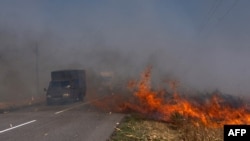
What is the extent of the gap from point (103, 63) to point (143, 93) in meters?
22.3

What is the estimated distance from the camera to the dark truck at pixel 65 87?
32.0 metres

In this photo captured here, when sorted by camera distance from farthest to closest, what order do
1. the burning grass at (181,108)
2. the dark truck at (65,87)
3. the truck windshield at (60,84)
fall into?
the truck windshield at (60,84) < the dark truck at (65,87) < the burning grass at (181,108)

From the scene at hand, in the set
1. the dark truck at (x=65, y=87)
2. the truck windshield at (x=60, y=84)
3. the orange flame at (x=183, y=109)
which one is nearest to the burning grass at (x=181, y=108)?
the orange flame at (x=183, y=109)

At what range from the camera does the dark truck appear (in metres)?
32.0

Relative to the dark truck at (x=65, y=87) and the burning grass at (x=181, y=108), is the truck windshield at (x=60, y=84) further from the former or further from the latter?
the burning grass at (x=181, y=108)

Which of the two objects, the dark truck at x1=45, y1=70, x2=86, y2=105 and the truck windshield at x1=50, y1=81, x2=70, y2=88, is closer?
the dark truck at x1=45, y1=70, x2=86, y2=105

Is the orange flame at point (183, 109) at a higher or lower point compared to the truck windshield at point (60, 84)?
lower

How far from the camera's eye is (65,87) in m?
33.0

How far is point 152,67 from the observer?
46.2 metres

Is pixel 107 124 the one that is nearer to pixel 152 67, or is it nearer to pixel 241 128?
pixel 241 128

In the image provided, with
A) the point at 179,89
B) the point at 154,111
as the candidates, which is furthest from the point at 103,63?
the point at 154,111

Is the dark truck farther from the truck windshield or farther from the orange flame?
the orange flame

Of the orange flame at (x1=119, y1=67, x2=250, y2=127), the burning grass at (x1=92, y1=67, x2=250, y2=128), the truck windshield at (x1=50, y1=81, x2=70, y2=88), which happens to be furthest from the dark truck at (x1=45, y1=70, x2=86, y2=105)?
the orange flame at (x1=119, y1=67, x2=250, y2=127)

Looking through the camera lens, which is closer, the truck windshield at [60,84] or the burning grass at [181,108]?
the burning grass at [181,108]
